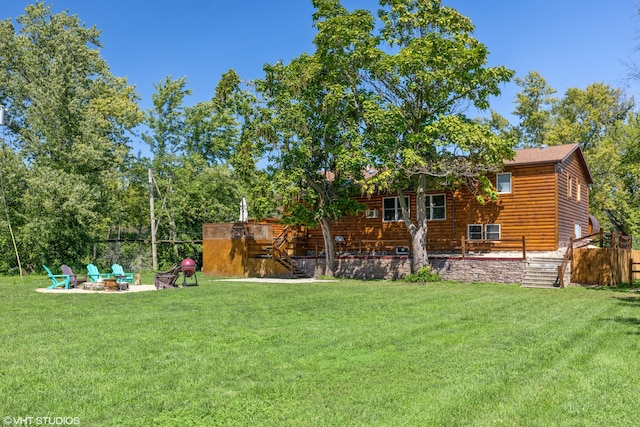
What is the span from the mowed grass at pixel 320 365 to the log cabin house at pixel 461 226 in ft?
34.5

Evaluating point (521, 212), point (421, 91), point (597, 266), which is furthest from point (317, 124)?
point (597, 266)

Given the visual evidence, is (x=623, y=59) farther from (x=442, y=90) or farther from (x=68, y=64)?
(x=68, y=64)

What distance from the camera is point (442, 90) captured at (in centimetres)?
1920

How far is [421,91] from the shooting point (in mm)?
19891

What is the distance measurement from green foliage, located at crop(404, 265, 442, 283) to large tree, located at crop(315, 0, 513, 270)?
0.63 m

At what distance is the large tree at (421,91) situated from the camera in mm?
18922

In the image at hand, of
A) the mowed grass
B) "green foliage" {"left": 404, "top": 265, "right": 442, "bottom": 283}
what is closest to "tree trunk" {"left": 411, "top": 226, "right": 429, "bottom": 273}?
"green foliage" {"left": 404, "top": 265, "right": 442, "bottom": 283}

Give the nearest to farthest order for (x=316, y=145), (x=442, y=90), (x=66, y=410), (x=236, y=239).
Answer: (x=66, y=410) → (x=442, y=90) → (x=316, y=145) → (x=236, y=239)

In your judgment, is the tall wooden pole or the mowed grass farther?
the tall wooden pole

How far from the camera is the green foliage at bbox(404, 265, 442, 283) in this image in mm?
20016

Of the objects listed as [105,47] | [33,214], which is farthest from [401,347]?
[105,47]

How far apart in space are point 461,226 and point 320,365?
59.0 feet

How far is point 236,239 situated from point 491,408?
21.1m

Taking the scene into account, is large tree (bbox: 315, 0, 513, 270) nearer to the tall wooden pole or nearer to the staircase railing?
the staircase railing
